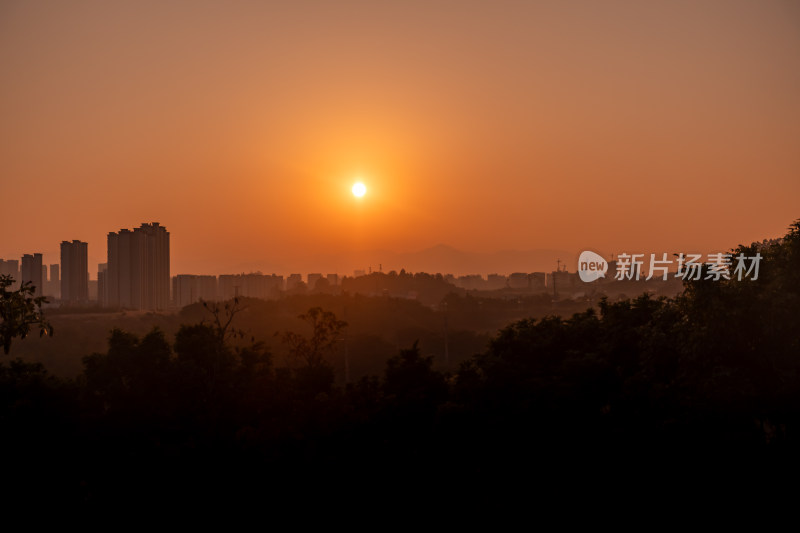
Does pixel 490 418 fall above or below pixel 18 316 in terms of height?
below

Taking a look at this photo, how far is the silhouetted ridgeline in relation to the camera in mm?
18469

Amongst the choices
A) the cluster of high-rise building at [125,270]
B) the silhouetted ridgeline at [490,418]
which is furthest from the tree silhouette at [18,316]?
the cluster of high-rise building at [125,270]

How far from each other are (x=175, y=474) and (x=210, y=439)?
67.0 inches

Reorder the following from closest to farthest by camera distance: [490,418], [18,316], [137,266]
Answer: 1. [18,316]
2. [490,418]
3. [137,266]

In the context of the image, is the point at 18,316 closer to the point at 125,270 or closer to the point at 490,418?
the point at 490,418

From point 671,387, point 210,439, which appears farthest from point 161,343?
A: point 671,387

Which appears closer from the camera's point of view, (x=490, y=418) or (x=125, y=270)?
(x=490, y=418)

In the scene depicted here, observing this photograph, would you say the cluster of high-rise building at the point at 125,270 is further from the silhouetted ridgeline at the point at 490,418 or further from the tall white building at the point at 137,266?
the silhouetted ridgeline at the point at 490,418

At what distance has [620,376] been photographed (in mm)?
21984

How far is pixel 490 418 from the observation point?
20.8 m

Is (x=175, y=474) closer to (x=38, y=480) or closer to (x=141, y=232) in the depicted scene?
(x=38, y=480)

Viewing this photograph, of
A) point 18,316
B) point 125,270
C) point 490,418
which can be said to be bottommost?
point 490,418

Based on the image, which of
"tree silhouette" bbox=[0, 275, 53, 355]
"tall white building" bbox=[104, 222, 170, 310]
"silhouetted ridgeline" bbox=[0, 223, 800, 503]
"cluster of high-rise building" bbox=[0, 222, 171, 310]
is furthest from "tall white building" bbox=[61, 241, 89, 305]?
"tree silhouette" bbox=[0, 275, 53, 355]

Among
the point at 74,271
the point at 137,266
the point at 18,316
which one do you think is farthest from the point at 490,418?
the point at 74,271
